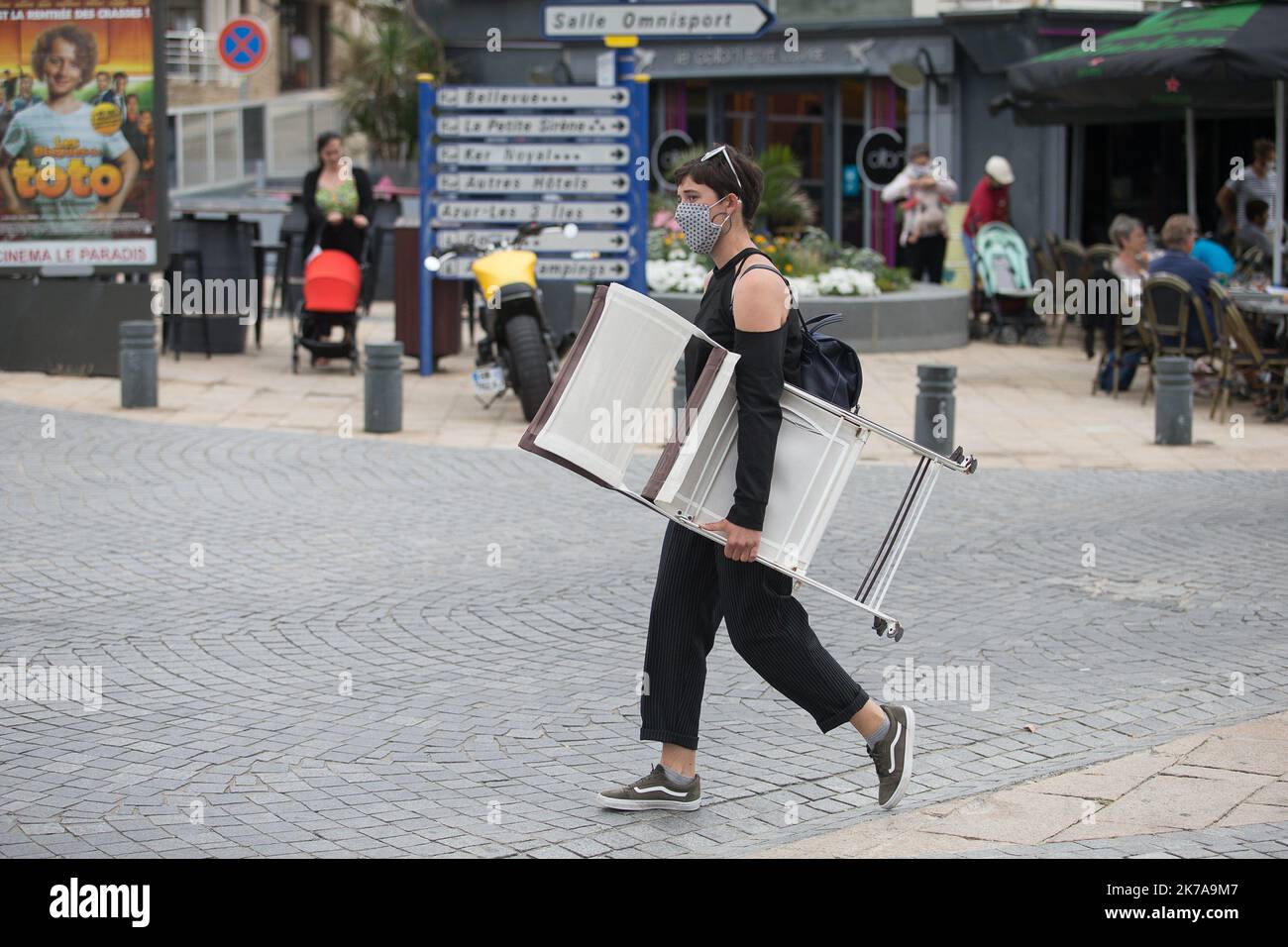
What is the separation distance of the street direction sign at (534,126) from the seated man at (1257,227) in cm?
658

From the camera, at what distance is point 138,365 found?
1273 cm

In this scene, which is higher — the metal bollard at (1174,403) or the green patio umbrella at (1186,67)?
the green patio umbrella at (1186,67)

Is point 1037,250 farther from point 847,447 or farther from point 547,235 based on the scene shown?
point 847,447

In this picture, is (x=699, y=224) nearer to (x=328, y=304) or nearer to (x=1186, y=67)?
(x=1186, y=67)

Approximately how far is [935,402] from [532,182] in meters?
4.64

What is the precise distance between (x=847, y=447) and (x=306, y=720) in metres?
2.23

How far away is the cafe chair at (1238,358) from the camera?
12633 millimetres

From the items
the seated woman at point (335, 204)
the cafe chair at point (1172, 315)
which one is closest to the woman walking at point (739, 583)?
the cafe chair at point (1172, 315)

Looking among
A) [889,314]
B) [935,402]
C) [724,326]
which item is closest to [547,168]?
[889,314]

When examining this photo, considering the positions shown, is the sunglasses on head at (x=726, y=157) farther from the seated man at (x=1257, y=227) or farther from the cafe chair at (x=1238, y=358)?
the seated man at (x=1257, y=227)

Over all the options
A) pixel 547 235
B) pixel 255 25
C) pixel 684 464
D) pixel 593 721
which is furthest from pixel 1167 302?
pixel 255 25

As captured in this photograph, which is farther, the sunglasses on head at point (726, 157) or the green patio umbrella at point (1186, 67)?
the green patio umbrella at point (1186, 67)

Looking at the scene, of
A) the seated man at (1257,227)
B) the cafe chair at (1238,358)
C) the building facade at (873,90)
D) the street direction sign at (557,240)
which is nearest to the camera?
the cafe chair at (1238,358)

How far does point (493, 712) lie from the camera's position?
20.2 feet
